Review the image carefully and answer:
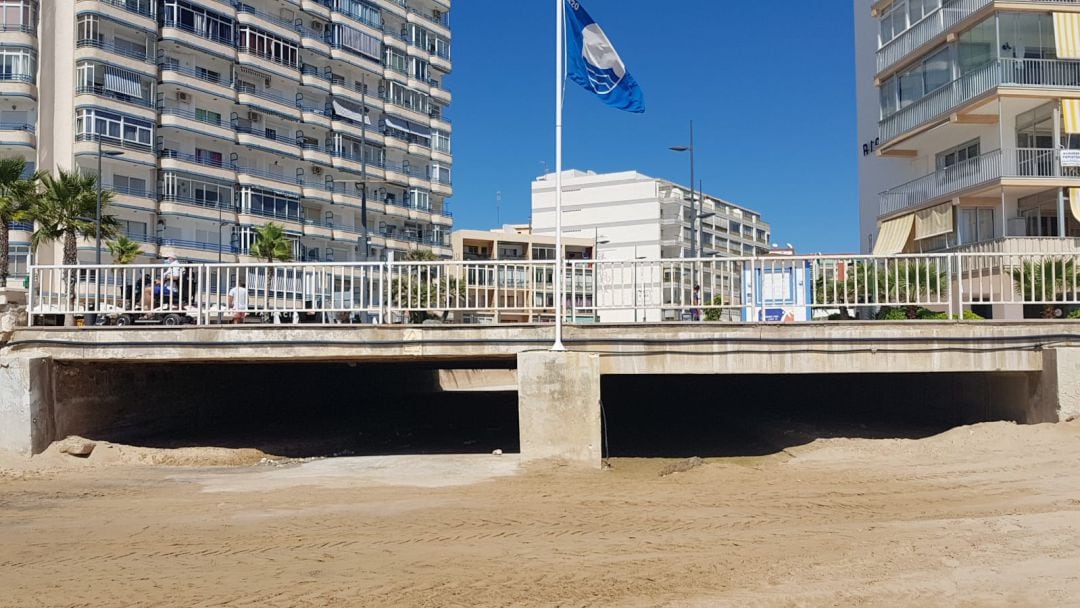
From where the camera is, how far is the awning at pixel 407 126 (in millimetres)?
73750

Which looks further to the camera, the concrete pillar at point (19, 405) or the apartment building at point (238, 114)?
the apartment building at point (238, 114)

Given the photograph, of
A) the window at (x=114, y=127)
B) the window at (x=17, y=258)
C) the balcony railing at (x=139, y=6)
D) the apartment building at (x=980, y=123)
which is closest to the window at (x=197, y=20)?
the balcony railing at (x=139, y=6)

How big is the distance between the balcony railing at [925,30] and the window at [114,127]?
43249 mm

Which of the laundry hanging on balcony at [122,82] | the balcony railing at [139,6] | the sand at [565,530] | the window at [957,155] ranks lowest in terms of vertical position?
the sand at [565,530]

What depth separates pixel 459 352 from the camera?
13789 mm

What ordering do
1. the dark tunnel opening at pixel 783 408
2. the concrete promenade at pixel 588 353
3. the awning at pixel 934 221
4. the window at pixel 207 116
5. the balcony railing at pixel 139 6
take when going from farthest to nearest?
the window at pixel 207 116 < the balcony railing at pixel 139 6 < the awning at pixel 934 221 < the dark tunnel opening at pixel 783 408 < the concrete promenade at pixel 588 353

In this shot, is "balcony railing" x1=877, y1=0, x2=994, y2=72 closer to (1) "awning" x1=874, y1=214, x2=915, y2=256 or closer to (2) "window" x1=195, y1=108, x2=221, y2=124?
(1) "awning" x1=874, y1=214, x2=915, y2=256

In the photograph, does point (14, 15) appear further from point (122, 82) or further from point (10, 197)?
point (10, 197)

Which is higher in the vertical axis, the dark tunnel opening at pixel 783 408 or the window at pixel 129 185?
the window at pixel 129 185

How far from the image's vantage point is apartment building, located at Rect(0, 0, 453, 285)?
51.2 m

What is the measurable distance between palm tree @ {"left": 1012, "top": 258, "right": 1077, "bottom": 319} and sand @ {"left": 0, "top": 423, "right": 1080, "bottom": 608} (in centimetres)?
216

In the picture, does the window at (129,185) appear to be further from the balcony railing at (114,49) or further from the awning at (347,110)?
the awning at (347,110)

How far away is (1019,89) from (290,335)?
24072mm

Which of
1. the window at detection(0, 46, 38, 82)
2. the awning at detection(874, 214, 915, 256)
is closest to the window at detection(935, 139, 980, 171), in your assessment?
the awning at detection(874, 214, 915, 256)
